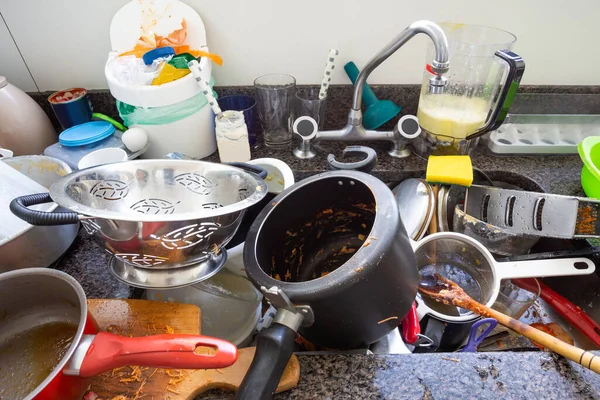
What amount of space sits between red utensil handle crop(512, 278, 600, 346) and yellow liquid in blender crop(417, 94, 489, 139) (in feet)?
1.10

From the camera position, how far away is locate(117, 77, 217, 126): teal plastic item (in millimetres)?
716

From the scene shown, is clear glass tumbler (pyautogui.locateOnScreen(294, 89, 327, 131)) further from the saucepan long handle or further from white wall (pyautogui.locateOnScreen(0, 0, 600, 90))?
the saucepan long handle

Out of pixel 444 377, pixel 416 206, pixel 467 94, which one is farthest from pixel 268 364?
pixel 467 94

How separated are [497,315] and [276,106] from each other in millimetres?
614

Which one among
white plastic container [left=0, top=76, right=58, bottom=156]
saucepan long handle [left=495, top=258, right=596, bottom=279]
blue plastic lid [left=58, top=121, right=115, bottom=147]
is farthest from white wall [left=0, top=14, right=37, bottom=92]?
saucepan long handle [left=495, top=258, right=596, bottom=279]

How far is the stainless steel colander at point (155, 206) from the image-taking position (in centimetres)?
41

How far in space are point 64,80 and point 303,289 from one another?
0.86 m

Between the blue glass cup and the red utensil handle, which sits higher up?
the blue glass cup

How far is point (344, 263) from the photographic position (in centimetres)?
43

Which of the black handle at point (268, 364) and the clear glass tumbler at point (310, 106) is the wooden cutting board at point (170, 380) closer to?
the black handle at point (268, 364)

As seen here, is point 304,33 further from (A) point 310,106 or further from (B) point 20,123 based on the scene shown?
(B) point 20,123

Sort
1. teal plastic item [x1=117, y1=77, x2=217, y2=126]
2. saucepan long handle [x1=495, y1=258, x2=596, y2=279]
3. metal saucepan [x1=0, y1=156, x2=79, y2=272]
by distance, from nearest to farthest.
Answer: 1. metal saucepan [x1=0, y1=156, x2=79, y2=272]
2. saucepan long handle [x1=495, y1=258, x2=596, y2=279]
3. teal plastic item [x1=117, y1=77, x2=217, y2=126]

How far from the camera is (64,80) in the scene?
0.87 meters

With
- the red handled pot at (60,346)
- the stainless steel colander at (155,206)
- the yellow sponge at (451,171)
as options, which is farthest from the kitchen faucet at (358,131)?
the red handled pot at (60,346)
